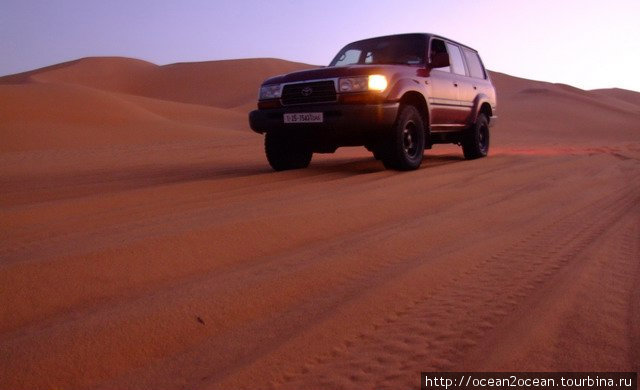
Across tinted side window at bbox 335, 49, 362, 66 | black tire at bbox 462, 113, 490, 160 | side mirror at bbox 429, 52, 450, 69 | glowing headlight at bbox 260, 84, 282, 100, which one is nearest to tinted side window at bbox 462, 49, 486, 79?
black tire at bbox 462, 113, 490, 160

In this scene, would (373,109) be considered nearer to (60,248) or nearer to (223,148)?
(60,248)

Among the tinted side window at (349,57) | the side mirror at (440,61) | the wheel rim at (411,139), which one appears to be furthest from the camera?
the tinted side window at (349,57)

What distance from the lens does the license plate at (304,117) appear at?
6.36 metres

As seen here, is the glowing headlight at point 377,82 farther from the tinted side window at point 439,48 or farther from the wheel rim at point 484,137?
the wheel rim at point 484,137

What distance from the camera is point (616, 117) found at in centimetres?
3222

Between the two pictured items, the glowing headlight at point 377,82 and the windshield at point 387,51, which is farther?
the windshield at point 387,51

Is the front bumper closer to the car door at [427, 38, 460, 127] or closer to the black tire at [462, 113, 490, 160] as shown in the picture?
the car door at [427, 38, 460, 127]


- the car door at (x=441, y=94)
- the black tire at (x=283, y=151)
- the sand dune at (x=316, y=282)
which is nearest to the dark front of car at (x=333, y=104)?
the black tire at (x=283, y=151)

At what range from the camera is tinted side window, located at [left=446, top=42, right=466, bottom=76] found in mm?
8219

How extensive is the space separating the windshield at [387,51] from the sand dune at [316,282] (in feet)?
7.27

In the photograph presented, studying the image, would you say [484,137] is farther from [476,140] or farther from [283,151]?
[283,151]

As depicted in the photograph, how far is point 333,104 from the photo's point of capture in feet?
20.7

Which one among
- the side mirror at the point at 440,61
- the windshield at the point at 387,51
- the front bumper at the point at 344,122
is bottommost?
the front bumper at the point at 344,122

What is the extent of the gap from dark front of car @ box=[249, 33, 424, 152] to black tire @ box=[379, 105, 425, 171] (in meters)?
0.18
